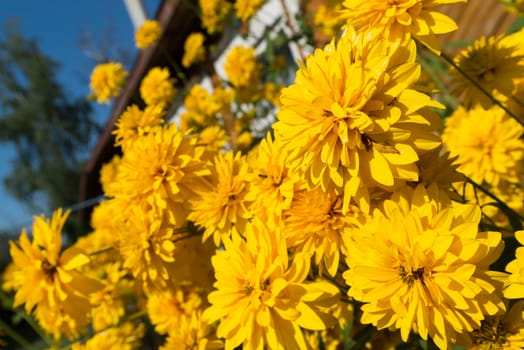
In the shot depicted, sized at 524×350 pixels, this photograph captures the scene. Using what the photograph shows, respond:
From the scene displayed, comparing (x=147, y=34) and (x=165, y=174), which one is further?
(x=147, y=34)

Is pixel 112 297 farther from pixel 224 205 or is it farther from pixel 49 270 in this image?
pixel 224 205

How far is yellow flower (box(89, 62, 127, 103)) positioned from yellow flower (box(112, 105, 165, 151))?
1.24m

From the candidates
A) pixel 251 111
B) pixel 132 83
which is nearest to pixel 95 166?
pixel 132 83

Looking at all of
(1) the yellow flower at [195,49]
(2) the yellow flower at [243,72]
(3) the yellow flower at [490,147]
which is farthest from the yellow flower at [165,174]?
(1) the yellow flower at [195,49]

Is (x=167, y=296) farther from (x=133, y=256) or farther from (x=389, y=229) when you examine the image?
(x=389, y=229)

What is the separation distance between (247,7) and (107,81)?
848 mm

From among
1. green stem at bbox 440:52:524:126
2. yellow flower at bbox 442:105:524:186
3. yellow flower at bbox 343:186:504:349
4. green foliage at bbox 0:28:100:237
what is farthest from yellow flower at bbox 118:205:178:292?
green foliage at bbox 0:28:100:237

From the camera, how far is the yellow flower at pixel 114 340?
4.32 feet

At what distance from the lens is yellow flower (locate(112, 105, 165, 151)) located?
112 cm

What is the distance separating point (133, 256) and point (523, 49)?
92 centimetres

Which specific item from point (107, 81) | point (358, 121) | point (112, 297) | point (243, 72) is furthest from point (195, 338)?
point (243, 72)

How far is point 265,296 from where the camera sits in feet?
2.22

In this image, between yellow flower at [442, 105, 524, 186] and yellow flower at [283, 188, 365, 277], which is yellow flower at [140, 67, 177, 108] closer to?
yellow flower at [442, 105, 524, 186]

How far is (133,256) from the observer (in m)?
1.01
